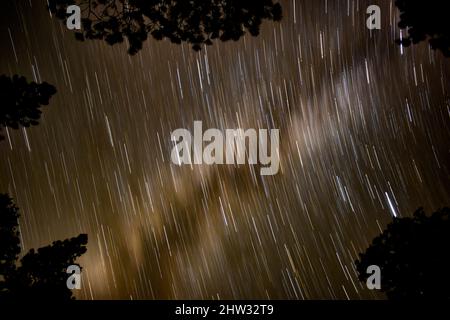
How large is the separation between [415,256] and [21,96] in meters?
4.16

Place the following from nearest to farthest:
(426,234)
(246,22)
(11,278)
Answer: (426,234)
(246,22)
(11,278)

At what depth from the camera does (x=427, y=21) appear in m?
3.54

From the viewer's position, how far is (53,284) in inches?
Result: 213

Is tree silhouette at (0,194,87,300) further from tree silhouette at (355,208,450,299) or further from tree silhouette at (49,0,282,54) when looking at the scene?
tree silhouette at (355,208,450,299)

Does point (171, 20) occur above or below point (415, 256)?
above

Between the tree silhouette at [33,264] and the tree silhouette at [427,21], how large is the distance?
182 inches

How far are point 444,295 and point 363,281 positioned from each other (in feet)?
2.43

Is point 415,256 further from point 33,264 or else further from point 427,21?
point 33,264

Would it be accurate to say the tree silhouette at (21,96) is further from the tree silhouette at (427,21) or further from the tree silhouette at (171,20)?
the tree silhouette at (427,21)

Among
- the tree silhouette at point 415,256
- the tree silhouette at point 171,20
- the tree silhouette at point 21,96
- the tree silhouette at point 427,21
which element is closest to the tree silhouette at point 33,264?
the tree silhouette at point 21,96

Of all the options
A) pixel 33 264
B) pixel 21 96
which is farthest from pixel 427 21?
pixel 33 264

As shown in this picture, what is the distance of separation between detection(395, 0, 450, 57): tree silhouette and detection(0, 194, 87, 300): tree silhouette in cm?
461
